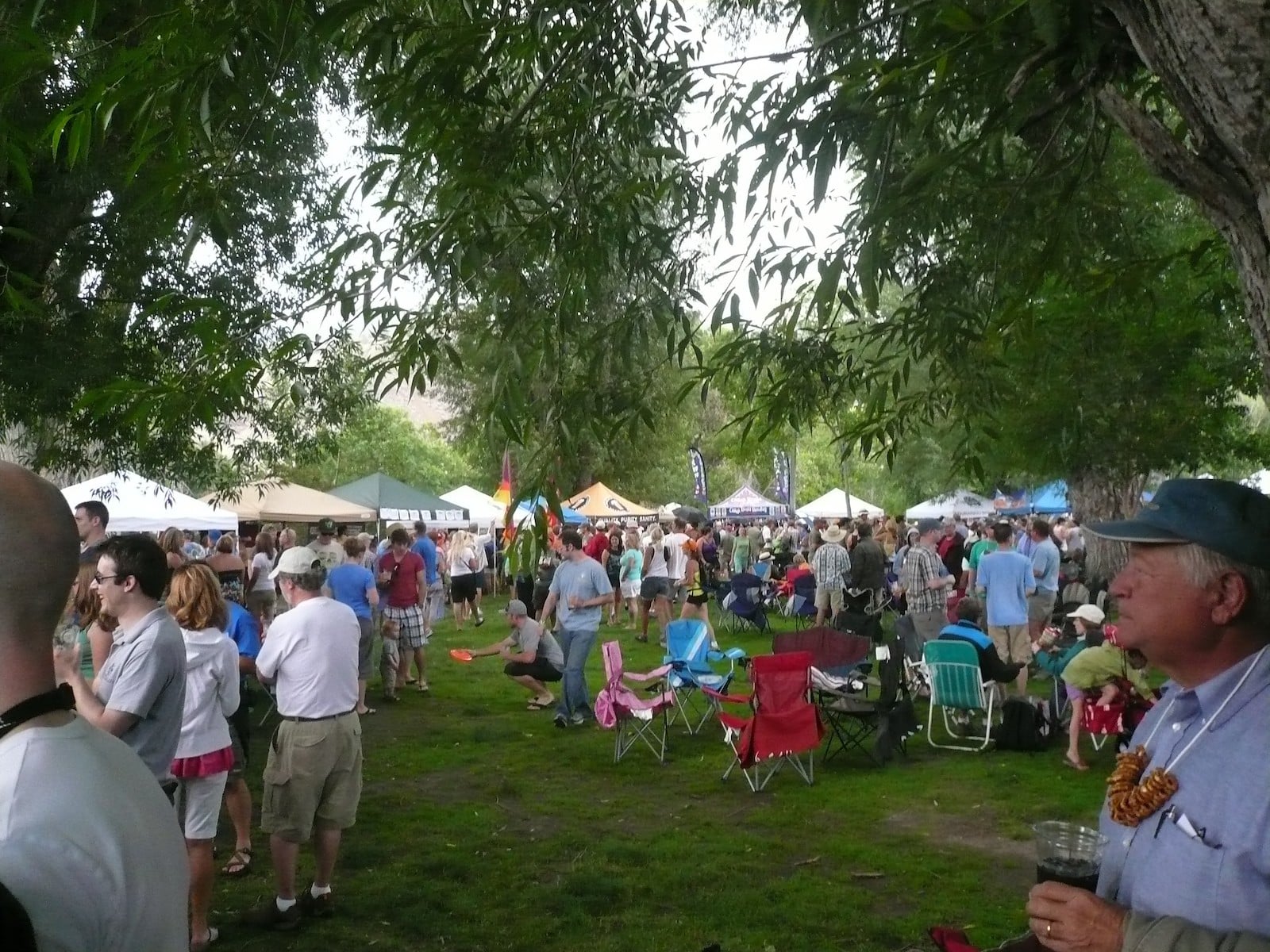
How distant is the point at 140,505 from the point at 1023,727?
12.0m

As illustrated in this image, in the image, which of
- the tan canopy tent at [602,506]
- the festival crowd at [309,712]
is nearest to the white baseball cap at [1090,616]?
the festival crowd at [309,712]

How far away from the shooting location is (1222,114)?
1.99 m

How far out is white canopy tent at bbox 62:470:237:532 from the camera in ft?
42.5

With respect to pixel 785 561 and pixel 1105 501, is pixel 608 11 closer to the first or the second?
pixel 1105 501

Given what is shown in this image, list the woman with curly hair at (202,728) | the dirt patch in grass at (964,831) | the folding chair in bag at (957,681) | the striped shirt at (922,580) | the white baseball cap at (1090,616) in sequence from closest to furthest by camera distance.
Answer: the woman with curly hair at (202,728) < the dirt patch in grass at (964,831) < the white baseball cap at (1090,616) < the folding chair in bag at (957,681) < the striped shirt at (922,580)

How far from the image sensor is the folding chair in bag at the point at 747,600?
17.5 m

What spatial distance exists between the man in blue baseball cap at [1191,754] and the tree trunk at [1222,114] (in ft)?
1.81

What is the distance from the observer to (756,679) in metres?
8.04

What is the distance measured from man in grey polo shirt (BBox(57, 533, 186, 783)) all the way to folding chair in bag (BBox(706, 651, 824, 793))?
4.79 metres

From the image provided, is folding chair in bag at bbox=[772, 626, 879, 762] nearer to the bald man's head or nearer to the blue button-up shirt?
the blue button-up shirt

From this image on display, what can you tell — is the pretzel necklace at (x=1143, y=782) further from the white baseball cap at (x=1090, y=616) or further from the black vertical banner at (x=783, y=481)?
the black vertical banner at (x=783, y=481)

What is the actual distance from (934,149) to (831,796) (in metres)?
5.45

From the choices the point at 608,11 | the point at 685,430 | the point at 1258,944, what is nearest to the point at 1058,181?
the point at 608,11

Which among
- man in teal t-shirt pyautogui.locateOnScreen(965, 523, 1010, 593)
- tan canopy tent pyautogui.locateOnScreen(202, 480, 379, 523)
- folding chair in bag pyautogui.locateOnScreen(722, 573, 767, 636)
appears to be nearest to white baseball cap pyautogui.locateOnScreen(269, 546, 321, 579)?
man in teal t-shirt pyautogui.locateOnScreen(965, 523, 1010, 593)
